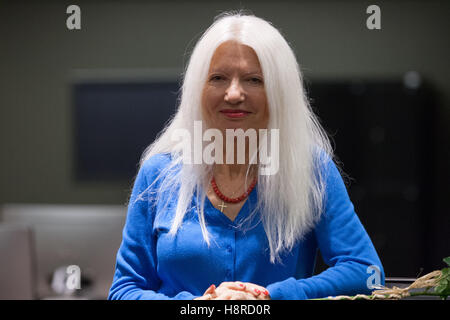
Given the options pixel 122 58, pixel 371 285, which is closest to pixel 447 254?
pixel 371 285

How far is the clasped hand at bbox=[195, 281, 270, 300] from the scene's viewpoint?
1063mm

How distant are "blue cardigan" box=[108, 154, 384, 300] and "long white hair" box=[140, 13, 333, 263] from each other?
21 millimetres

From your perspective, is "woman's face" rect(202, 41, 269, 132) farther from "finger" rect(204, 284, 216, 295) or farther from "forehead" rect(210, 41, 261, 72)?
"finger" rect(204, 284, 216, 295)

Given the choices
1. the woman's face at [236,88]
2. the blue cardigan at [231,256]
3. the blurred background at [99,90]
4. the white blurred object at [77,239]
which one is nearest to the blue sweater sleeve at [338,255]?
the blue cardigan at [231,256]

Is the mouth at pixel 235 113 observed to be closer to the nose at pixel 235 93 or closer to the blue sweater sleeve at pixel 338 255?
the nose at pixel 235 93

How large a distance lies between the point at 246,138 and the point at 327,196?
8.4 inches

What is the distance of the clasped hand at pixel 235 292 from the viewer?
1063mm

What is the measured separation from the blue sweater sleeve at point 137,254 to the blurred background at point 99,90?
0.79 feet

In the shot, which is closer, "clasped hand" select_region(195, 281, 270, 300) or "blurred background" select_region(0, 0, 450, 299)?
"clasped hand" select_region(195, 281, 270, 300)

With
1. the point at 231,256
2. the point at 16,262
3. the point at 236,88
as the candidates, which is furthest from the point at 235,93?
the point at 16,262

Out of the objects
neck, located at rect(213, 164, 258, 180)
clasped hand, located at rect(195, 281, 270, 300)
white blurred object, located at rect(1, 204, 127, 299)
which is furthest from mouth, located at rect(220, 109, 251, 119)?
white blurred object, located at rect(1, 204, 127, 299)

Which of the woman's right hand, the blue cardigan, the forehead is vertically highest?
the forehead

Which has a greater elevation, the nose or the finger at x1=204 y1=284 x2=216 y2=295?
the nose

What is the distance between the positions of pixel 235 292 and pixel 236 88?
41 cm
